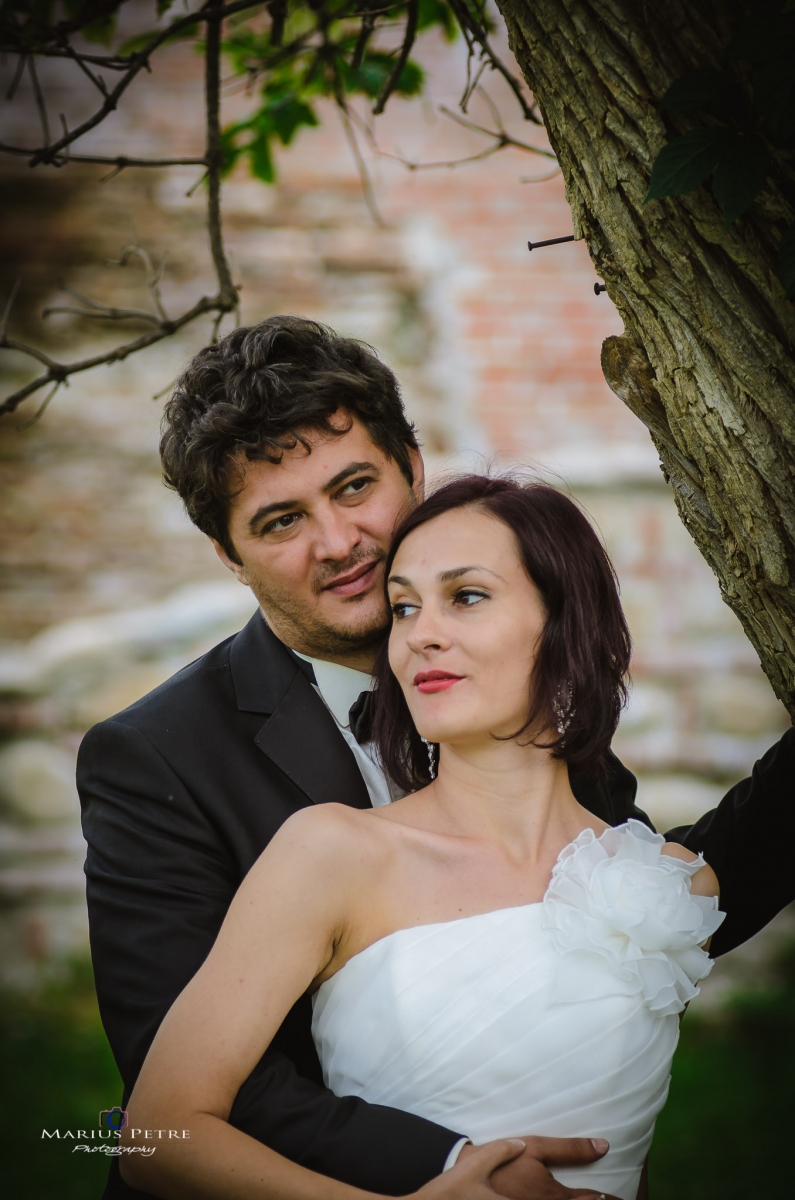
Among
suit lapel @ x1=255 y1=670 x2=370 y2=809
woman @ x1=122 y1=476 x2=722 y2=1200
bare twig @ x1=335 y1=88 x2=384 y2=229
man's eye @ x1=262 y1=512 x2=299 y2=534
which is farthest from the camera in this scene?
bare twig @ x1=335 y1=88 x2=384 y2=229

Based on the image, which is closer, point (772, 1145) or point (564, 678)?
point (564, 678)

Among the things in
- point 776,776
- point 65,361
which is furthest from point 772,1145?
point 65,361

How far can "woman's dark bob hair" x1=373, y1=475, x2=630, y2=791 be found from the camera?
2068mm

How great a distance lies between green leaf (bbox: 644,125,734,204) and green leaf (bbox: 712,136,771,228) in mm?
16

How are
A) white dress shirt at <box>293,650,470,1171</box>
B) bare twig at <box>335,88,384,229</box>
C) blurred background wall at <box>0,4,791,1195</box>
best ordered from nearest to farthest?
white dress shirt at <box>293,650,470,1171</box> → bare twig at <box>335,88,384,229</box> → blurred background wall at <box>0,4,791,1195</box>

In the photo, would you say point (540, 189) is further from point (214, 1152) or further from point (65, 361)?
point (214, 1152)

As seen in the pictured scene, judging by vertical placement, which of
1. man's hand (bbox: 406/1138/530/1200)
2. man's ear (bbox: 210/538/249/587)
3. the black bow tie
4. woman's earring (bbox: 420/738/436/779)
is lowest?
man's hand (bbox: 406/1138/530/1200)

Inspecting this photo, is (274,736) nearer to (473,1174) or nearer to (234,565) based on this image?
(234,565)

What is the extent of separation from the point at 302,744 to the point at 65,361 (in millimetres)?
3196

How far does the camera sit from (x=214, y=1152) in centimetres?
166

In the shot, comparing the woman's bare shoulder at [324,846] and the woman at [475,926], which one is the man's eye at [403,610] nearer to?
the woman at [475,926]

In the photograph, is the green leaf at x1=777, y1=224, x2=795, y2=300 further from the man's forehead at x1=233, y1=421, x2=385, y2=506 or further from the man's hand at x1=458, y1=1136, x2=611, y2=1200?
the man's hand at x1=458, y1=1136, x2=611, y2=1200

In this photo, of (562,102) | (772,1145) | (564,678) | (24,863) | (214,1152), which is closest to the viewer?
(214,1152)

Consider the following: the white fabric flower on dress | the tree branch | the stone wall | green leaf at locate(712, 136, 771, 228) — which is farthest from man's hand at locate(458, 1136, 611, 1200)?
the stone wall
